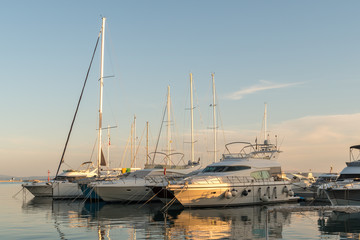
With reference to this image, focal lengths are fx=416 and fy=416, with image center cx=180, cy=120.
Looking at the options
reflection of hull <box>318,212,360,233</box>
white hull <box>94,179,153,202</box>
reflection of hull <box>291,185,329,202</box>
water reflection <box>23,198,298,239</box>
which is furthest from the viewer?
reflection of hull <box>291,185,329,202</box>

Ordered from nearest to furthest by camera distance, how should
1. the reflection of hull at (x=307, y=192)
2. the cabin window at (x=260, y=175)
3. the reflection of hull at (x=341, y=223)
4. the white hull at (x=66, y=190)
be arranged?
the reflection of hull at (x=341, y=223)
the cabin window at (x=260, y=175)
the reflection of hull at (x=307, y=192)
the white hull at (x=66, y=190)

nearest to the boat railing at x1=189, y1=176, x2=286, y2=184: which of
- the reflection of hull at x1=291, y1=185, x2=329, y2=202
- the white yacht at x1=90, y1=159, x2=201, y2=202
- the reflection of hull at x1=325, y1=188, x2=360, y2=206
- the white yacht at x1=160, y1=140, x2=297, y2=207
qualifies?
the white yacht at x1=160, y1=140, x2=297, y2=207

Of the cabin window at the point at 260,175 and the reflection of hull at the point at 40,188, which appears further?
the reflection of hull at the point at 40,188

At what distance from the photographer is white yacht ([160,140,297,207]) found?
25547 millimetres

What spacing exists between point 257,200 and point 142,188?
28.2 ft

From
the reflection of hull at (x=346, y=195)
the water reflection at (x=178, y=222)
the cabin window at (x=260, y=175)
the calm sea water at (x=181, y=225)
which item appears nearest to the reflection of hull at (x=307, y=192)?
the cabin window at (x=260, y=175)

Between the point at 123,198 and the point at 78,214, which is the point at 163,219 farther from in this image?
the point at 123,198

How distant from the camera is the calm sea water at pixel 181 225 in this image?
16906mm

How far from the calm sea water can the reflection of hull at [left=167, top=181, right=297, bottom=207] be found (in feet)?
2.47

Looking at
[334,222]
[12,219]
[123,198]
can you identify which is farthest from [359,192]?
[12,219]

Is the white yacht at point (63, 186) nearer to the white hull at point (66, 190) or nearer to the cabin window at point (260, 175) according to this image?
the white hull at point (66, 190)

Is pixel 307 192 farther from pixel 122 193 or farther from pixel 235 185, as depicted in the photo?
pixel 122 193

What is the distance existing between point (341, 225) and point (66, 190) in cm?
2602

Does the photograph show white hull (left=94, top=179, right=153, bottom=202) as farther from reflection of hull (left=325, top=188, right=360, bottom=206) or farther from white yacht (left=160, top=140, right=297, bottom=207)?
reflection of hull (left=325, top=188, right=360, bottom=206)
